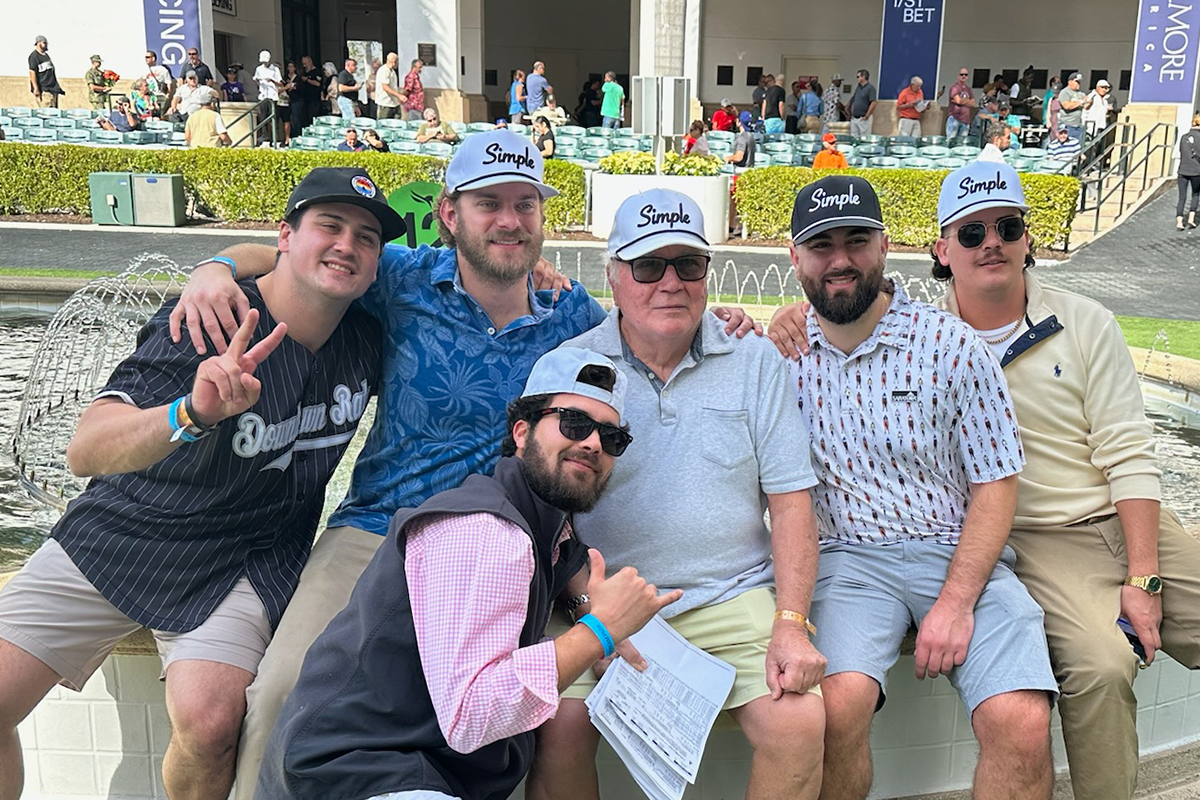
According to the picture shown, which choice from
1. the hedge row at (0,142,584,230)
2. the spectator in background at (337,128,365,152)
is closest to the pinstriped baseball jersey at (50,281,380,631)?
the hedge row at (0,142,584,230)

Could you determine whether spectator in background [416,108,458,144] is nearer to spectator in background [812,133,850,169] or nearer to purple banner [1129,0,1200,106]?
spectator in background [812,133,850,169]

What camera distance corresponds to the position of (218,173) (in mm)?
18656

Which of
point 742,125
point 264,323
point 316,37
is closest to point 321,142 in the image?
point 742,125

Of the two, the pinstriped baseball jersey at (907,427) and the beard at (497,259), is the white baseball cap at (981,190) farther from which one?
the beard at (497,259)

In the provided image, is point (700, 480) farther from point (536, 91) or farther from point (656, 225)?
point (536, 91)

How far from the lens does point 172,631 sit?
280 centimetres

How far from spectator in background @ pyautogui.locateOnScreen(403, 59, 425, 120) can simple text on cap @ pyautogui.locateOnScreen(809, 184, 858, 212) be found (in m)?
21.9

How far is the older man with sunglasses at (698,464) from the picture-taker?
2879 mm

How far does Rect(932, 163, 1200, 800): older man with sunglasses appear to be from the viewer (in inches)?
123

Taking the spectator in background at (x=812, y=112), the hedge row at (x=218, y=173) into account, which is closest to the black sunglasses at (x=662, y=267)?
the hedge row at (x=218, y=173)

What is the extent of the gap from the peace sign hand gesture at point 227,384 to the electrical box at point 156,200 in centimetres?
1687

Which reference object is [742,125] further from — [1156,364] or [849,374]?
[849,374]

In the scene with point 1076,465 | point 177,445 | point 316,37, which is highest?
point 316,37

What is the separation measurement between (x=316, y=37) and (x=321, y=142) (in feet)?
55.9
